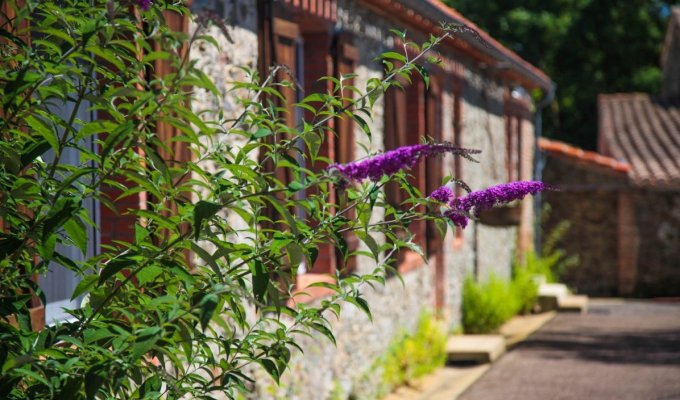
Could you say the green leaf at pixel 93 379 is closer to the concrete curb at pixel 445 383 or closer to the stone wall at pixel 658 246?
the concrete curb at pixel 445 383

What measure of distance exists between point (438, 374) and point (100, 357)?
24.3 feet

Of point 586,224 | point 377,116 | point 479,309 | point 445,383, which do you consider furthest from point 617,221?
point 377,116

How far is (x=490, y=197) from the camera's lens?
313 cm

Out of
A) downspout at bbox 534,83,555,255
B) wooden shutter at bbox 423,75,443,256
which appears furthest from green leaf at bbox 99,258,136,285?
downspout at bbox 534,83,555,255

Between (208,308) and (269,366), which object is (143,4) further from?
(269,366)

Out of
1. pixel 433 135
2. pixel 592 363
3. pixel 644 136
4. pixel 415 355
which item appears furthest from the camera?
pixel 644 136

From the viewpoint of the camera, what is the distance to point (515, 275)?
1569cm

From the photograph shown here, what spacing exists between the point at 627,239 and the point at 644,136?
3.81m

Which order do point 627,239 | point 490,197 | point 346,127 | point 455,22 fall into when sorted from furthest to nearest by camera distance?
1. point 627,239
2. point 346,127
3. point 455,22
4. point 490,197

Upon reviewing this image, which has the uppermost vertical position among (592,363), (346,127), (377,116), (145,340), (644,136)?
(644,136)

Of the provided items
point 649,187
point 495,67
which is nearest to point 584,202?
point 649,187

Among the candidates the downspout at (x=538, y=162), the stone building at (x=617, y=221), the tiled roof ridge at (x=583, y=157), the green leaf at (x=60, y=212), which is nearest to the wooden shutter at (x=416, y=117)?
the downspout at (x=538, y=162)

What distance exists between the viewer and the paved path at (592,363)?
30.0ft

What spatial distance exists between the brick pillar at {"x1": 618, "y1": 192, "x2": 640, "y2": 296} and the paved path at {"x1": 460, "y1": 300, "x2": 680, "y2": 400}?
12.9 ft
